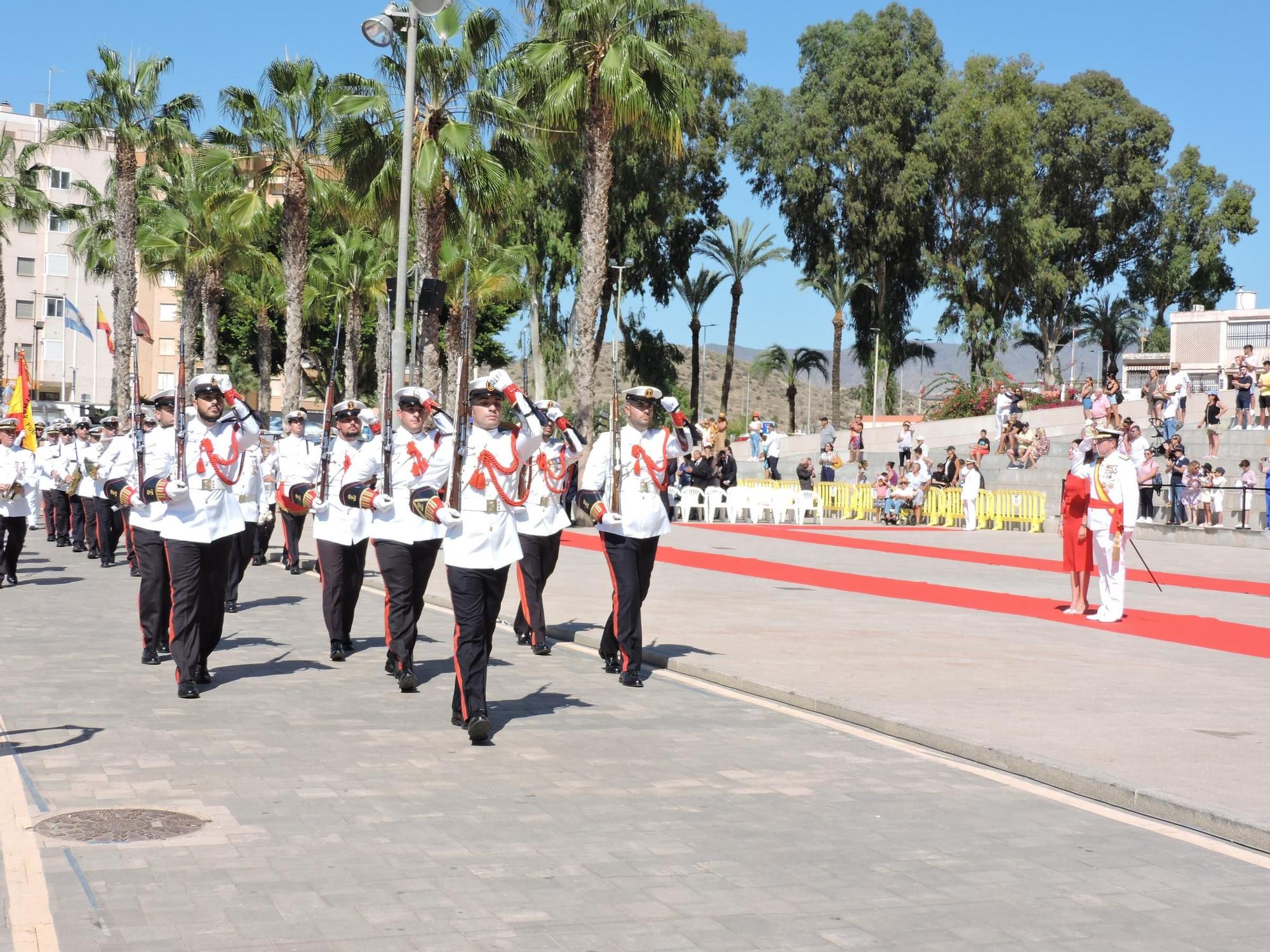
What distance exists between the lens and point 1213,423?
38750 mm

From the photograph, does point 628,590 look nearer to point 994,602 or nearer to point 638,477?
point 638,477

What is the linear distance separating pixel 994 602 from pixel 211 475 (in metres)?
9.82

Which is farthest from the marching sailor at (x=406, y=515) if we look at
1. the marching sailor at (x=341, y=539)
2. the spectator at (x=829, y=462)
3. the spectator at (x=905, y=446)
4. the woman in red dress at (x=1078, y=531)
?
the spectator at (x=829, y=462)

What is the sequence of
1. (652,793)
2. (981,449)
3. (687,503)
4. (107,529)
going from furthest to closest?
(981,449) → (687,503) → (107,529) → (652,793)

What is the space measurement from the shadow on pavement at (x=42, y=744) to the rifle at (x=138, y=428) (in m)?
2.19

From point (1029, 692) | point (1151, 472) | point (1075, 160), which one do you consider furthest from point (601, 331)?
point (1029, 692)

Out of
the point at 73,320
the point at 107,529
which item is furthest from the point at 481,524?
the point at 73,320

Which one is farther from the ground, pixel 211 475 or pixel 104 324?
pixel 104 324

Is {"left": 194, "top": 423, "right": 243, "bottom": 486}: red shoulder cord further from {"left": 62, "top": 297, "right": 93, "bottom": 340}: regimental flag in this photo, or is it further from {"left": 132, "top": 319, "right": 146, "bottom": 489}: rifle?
{"left": 62, "top": 297, "right": 93, "bottom": 340}: regimental flag

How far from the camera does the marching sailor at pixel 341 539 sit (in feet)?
37.9

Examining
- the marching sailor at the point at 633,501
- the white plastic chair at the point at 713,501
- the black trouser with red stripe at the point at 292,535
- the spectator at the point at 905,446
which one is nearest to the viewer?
the marching sailor at the point at 633,501

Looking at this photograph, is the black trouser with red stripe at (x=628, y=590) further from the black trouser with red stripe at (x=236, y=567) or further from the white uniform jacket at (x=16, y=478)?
the white uniform jacket at (x=16, y=478)

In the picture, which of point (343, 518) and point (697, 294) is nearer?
point (343, 518)

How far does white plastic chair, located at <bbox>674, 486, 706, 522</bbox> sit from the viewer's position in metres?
35.1
